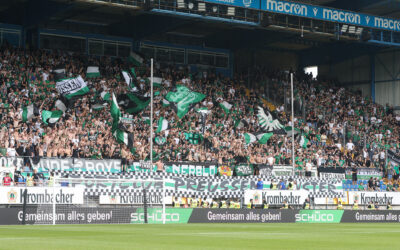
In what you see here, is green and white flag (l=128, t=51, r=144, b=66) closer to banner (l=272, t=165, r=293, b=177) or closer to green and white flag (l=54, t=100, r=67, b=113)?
green and white flag (l=54, t=100, r=67, b=113)

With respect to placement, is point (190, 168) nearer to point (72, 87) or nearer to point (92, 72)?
point (72, 87)

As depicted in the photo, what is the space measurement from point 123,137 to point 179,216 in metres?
13.7

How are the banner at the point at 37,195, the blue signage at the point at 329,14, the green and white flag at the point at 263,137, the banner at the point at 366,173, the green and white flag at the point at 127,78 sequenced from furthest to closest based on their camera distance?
the blue signage at the point at 329,14
the green and white flag at the point at 263,137
the banner at the point at 366,173
the green and white flag at the point at 127,78
the banner at the point at 37,195

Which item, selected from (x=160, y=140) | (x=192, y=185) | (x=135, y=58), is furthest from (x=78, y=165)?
(x=135, y=58)

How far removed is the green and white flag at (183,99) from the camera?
159ft

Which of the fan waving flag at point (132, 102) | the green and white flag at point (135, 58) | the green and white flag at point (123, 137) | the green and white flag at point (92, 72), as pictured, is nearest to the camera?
the green and white flag at point (123, 137)

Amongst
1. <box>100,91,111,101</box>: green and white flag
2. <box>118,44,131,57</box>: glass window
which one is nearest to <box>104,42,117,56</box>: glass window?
<box>118,44,131,57</box>: glass window

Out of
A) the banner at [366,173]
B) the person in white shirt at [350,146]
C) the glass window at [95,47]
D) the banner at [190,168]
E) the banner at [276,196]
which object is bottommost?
the banner at [276,196]

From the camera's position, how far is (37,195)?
2797cm

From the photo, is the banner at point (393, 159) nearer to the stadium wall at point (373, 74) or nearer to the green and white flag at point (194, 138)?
the stadium wall at point (373, 74)

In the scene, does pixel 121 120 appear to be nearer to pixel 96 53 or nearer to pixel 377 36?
pixel 96 53

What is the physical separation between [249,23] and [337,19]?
797 cm

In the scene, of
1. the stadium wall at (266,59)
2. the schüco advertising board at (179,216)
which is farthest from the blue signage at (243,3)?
the schüco advertising board at (179,216)

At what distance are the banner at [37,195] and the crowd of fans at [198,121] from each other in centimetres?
819
